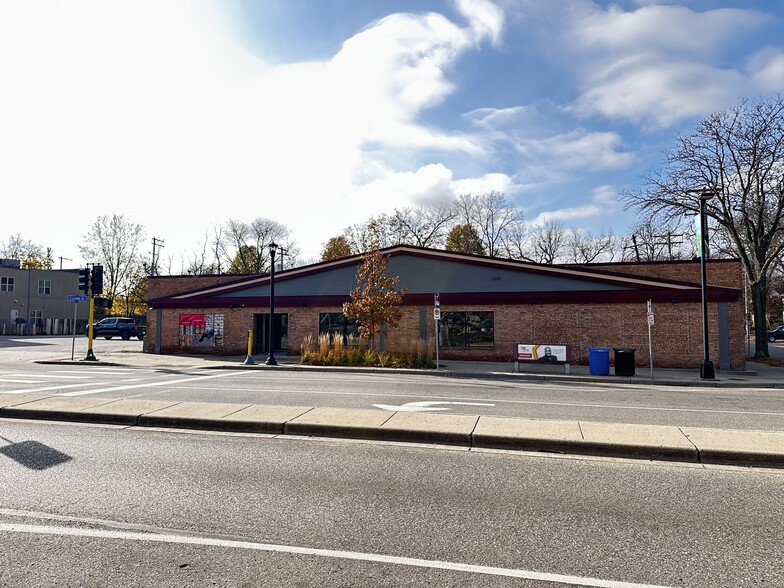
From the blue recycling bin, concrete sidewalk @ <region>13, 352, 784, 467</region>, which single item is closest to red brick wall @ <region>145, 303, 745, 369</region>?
the blue recycling bin

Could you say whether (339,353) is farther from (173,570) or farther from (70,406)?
(173,570)

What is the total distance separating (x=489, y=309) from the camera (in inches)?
941

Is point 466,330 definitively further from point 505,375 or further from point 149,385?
point 149,385

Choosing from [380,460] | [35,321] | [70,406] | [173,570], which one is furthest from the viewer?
[35,321]

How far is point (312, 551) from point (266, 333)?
26132 millimetres

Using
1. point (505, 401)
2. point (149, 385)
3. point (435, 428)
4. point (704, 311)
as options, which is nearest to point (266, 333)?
point (149, 385)

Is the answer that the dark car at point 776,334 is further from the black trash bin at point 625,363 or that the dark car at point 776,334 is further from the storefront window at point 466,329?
the black trash bin at point 625,363

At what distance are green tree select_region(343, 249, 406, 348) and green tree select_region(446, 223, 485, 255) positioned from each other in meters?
34.3

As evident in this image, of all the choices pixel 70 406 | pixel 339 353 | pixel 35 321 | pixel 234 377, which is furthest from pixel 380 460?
pixel 35 321

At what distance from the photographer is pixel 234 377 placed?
16.5 meters

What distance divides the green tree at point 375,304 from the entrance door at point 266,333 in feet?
20.9

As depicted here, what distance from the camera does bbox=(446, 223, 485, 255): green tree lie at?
56531 mm

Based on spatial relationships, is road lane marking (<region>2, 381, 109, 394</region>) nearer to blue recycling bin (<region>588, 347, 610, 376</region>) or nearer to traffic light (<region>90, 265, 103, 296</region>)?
traffic light (<region>90, 265, 103, 296</region>)

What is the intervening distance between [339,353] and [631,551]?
60.6ft
